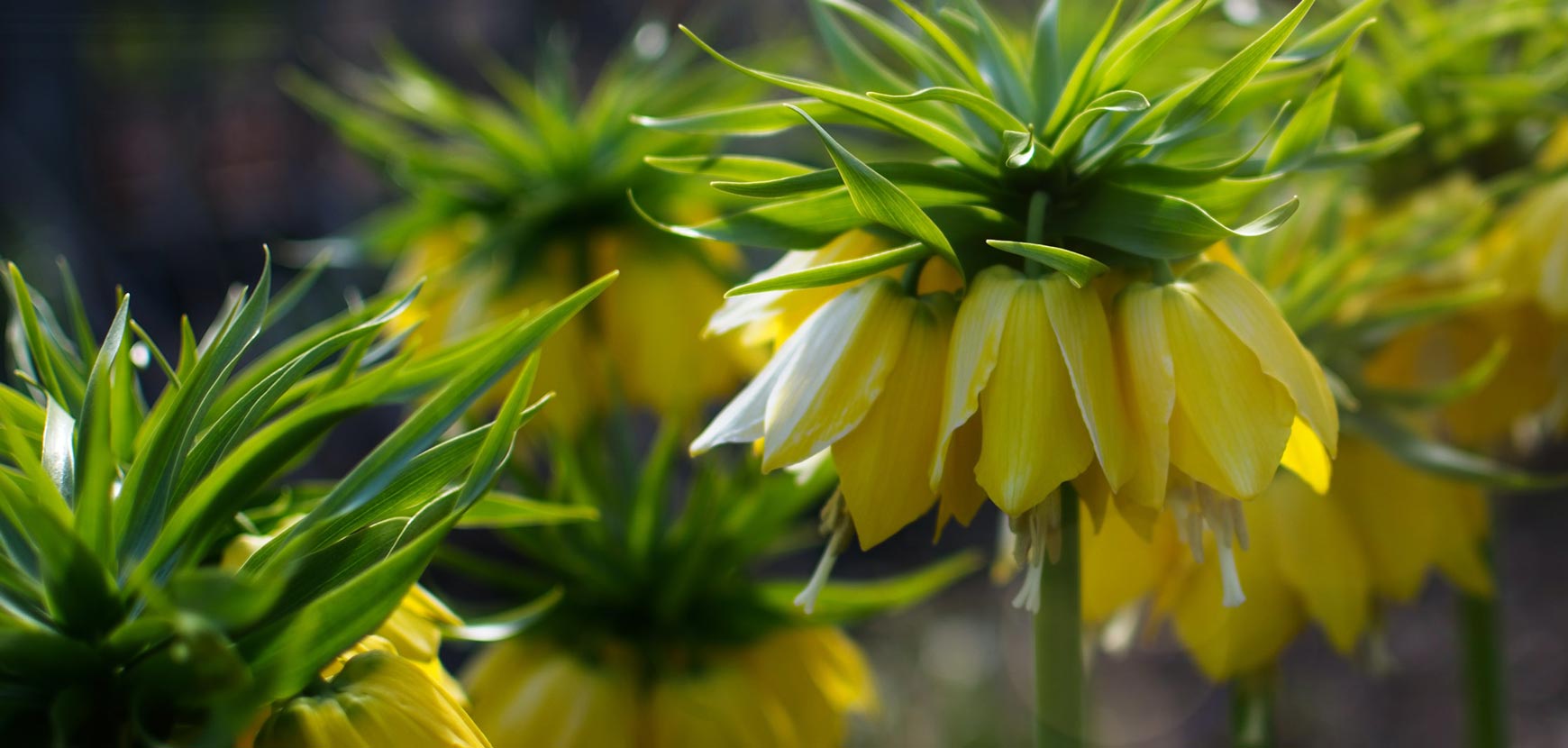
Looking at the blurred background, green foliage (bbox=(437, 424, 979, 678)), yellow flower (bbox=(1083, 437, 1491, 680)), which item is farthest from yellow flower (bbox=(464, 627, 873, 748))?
the blurred background

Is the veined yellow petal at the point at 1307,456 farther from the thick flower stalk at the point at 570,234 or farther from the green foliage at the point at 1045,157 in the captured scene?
the thick flower stalk at the point at 570,234

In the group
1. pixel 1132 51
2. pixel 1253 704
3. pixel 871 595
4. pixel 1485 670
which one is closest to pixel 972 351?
pixel 1132 51

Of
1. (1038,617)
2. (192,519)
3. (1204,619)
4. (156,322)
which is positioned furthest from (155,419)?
(156,322)

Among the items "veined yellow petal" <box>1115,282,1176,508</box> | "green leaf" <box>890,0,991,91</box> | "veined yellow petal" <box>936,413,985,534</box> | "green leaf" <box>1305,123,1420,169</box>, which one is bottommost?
"veined yellow petal" <box>936,413,985,534</box>

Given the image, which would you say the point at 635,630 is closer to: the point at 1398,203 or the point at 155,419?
the point at 155,419

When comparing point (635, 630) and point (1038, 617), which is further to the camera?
point (635, 630)

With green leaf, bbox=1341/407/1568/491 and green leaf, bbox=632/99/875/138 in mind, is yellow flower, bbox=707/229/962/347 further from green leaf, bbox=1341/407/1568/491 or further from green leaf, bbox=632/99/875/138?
green leaf, bbox=1341/407/1568/491
